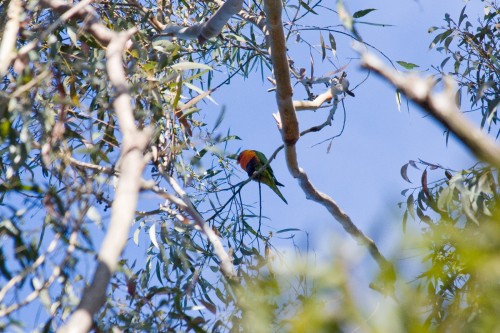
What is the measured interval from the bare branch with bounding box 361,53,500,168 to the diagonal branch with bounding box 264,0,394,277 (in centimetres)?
110

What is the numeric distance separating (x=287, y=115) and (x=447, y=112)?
Answer: 5.33 ft

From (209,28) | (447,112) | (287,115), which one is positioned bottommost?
(447,112)

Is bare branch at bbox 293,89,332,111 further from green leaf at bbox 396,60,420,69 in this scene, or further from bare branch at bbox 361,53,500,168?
bare branch at bbox 361,53,500,168

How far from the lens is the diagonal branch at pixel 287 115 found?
6.81 ft

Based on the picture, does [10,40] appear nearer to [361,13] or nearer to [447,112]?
[447,112]

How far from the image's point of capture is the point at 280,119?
232cm

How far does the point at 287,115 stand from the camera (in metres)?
2.28

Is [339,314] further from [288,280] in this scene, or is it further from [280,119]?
[280,119]

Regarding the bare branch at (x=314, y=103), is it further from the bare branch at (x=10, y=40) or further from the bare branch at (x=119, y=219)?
the bare branch at (x=119, y=219)

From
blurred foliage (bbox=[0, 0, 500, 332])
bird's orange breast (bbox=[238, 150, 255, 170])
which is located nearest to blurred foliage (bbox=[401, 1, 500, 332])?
blurred foliage (bbox=[0, 0, 500, 332])

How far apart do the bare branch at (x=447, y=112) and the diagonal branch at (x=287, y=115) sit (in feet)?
3.62

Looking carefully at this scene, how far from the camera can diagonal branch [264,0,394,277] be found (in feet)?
A: 6.81

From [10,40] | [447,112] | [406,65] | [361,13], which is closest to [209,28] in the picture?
[361,13]

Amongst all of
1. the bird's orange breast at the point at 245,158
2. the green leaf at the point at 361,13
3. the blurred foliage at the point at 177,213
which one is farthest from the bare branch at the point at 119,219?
the bird's orange breast at the point at 245,158
